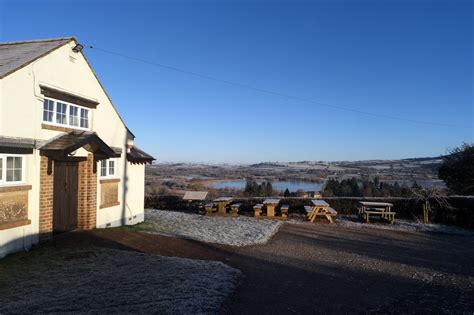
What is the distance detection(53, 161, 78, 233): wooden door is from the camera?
33.1 ft

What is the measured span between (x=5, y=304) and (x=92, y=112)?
7089mm

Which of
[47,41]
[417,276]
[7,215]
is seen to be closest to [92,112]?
[47,41]

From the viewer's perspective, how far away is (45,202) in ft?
30.2

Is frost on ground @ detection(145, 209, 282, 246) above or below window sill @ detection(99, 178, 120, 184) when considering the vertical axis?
below

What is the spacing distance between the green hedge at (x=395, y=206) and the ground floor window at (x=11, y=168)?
38.6ft

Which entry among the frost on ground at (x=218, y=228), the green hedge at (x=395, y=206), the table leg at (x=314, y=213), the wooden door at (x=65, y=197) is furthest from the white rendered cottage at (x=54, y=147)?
the green hedge at (x=395, y=206)

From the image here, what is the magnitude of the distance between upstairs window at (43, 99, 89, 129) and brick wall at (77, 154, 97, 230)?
104cm

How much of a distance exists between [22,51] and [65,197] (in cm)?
398

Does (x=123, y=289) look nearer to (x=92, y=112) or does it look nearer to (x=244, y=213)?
(x=92, y=112)

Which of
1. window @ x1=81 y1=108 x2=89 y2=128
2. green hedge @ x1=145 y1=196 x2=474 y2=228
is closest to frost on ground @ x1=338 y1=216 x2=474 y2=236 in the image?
green hedge @ x1=145 y1=196 x2=474 y2=228

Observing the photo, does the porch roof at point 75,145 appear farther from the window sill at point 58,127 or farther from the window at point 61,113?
the window at point 61,113

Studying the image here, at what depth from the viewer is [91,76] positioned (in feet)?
37.4

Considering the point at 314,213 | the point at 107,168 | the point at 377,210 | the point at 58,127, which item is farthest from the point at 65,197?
the point at 377,210

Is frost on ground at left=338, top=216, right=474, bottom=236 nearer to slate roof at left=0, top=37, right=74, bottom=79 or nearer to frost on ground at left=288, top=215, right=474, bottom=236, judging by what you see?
frost on ground at left=288, top=215, right=474, bottom=236
